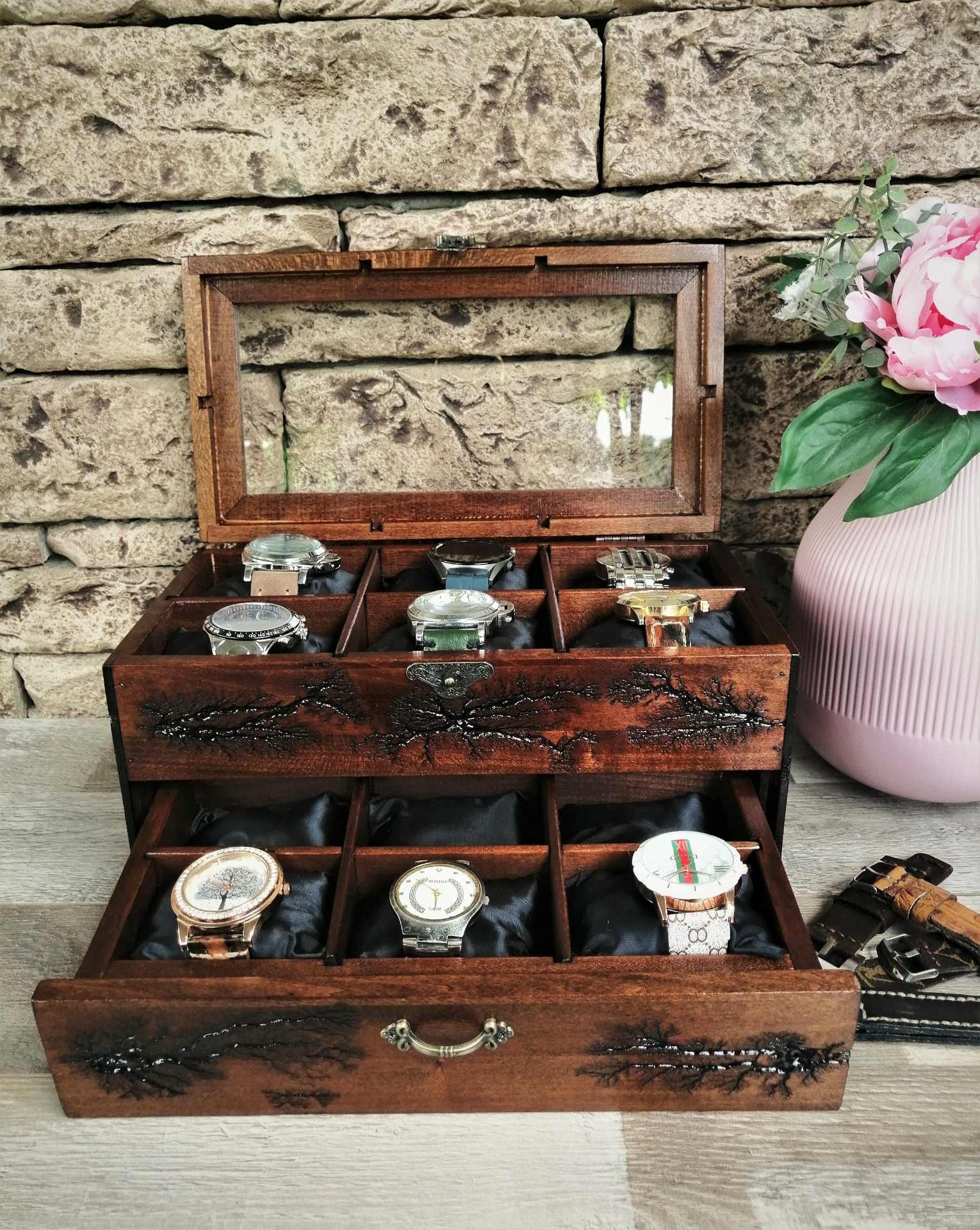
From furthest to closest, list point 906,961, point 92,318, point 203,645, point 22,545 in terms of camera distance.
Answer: point 22,545 < point 92,318 < point 203,645 < point 906,961

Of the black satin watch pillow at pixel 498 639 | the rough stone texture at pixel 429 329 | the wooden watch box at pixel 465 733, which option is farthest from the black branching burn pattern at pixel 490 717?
the rough stone texture at pixel 429 329

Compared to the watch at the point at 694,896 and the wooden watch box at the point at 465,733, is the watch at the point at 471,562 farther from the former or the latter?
the watch at the point at 694,896

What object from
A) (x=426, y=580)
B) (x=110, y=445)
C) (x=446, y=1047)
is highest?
(x=110, y=445)

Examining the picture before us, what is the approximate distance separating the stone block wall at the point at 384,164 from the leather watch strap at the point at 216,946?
0.81m

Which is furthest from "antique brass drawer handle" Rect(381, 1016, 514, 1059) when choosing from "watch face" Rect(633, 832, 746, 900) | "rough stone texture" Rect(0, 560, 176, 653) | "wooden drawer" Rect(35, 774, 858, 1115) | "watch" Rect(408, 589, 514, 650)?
"rough stone texture" Rect(0, 560, 176, 653)

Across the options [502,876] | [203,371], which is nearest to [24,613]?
[203,371]

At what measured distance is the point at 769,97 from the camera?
141 cm

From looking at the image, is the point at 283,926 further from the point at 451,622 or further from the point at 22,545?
the point at 22,545

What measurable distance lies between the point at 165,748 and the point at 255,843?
156 mm

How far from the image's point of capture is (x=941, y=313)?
1101 millimetres

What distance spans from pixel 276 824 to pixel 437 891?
0.90ft

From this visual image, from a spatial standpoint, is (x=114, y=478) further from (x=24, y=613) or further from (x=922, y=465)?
(x=922, y=465)

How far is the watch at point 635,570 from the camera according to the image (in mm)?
1331

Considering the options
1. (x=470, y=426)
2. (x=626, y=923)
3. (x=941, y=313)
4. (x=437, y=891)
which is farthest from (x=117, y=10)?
(x=626, y=923)
